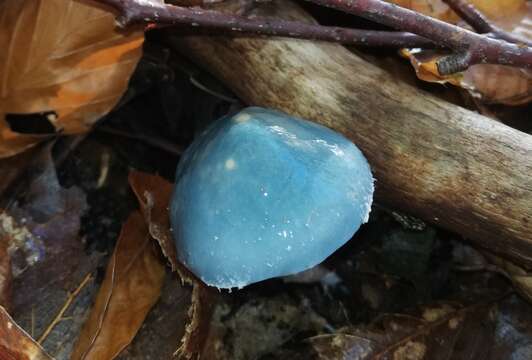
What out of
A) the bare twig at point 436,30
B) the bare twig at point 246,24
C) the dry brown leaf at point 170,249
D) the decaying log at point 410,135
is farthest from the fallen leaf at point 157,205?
the bare twig at point 436,30

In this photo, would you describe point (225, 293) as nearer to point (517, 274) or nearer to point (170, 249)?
point (170, 249)

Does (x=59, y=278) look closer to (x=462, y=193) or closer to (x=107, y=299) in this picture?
(x=107, y=299)

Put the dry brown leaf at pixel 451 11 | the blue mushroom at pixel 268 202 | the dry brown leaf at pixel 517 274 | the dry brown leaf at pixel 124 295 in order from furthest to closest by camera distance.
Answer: the dry brown leaf at pixel 451 11, the dry brown leaf at pixel 517 274, the dry brown leaf at pixel 124 295, the blue mushroom at pixel 268 202

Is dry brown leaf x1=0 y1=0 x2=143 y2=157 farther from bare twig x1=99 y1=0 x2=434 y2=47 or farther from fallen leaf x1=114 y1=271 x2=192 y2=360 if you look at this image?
fallen leaf x1=114 y1=271 x2=192 y2=360

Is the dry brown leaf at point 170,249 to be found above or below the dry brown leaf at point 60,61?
below

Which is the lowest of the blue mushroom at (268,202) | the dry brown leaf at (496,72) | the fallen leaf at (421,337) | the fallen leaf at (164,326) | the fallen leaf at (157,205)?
the fallen leaf at (164,326)

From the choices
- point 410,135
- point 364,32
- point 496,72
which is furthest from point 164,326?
point 496,72

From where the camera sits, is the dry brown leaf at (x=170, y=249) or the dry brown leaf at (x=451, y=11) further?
the dry brown leaf at (x=451, y=11)

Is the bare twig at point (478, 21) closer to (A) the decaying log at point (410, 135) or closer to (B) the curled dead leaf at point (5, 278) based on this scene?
(A) the decaying log at point (410, 135)
